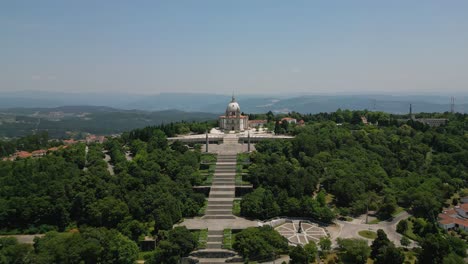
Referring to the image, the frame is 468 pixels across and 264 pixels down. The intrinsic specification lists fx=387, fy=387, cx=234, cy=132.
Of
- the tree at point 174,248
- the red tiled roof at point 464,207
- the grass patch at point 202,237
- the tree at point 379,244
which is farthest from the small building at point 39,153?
the red tiled roof at point 464,207

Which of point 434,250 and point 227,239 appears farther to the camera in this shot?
point 227,239

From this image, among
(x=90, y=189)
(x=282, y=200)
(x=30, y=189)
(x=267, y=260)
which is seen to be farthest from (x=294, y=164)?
(x=30, y=189)

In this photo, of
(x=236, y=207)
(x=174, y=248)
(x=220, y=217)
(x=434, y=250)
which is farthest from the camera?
(x=236, y=207)

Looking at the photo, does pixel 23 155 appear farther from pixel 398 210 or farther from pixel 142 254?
pixel 398 210

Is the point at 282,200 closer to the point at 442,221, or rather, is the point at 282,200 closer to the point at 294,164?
the point at 294,164

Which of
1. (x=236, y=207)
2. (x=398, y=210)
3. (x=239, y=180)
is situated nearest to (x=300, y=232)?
(x=236, y=207)

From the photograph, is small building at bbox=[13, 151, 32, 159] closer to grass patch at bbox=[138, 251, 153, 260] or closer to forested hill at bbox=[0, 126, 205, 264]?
forested hill at bbox=[0, 126, 205, 264]

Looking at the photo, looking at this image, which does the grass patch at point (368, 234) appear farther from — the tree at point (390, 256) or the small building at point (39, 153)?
the small building at point (39, 153)

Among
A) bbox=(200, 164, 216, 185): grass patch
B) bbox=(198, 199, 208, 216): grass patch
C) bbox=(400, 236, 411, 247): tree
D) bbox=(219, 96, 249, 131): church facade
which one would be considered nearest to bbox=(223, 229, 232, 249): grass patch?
bbox=(198, 199, 208, 216): grass patch
